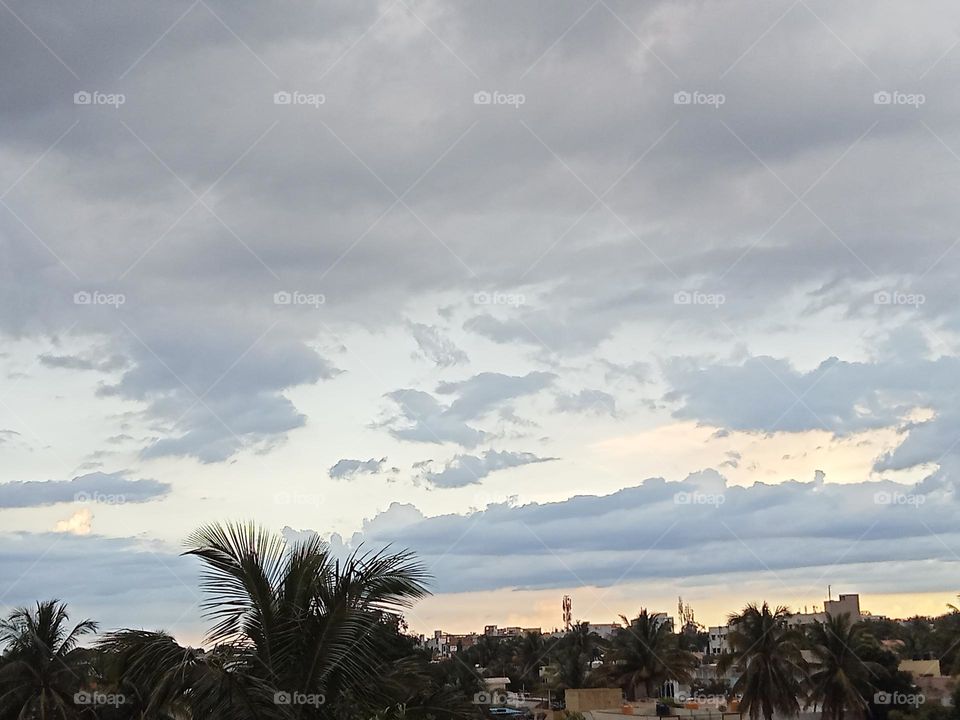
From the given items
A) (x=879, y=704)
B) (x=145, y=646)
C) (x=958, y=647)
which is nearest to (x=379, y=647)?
(x=145, y=646)

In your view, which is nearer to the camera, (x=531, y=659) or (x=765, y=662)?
(x=765, y=662)

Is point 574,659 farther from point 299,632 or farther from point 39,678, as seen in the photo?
point 299,632

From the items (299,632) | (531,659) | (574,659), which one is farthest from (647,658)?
(299,632)

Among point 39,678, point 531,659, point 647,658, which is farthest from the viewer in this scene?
point 531,659

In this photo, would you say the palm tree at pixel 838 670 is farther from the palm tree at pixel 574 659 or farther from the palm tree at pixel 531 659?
the palm tree at pixel 531 659

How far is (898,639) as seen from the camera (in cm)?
9162

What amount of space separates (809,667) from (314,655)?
5178 centimetres

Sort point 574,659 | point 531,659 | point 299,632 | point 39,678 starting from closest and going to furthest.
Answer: point 299,632 < point 39,678 < point 574,659 < point 531,659

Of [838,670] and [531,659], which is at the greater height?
[531,659]

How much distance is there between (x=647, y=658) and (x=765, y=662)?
13.9 metres

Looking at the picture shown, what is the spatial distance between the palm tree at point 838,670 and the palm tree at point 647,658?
987 centimetres

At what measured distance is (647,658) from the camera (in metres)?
68.9

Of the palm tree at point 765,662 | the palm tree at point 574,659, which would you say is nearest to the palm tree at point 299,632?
the palm tree at point 765,662

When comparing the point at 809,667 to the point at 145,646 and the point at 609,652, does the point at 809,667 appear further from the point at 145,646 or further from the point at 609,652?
the point at 145,646
